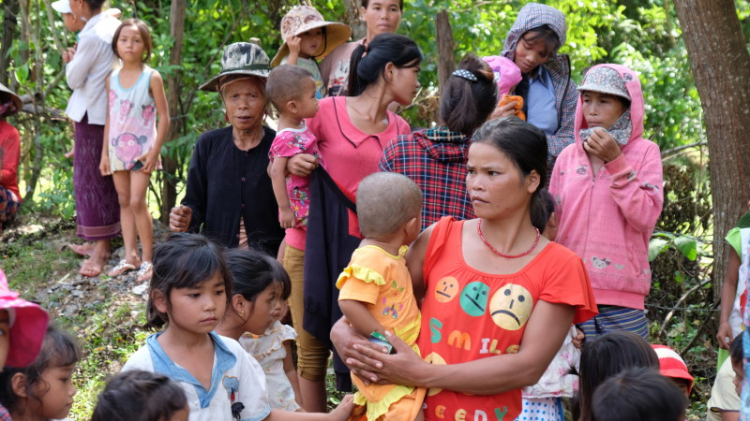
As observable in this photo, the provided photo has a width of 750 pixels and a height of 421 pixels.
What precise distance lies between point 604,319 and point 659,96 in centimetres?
639

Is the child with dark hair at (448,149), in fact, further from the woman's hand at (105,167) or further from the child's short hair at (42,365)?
the woman's hand at (105,167)

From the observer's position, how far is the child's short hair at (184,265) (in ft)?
9.75

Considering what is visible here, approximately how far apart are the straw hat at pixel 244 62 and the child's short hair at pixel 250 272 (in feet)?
4.80

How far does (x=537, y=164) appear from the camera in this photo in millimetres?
2869

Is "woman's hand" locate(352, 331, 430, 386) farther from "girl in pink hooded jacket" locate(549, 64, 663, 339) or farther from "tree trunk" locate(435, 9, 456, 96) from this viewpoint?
"tree trunk" locate(435, 9, 456, 96)

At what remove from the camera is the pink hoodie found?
12.4 feet

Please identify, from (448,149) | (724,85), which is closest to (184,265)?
(448,149)

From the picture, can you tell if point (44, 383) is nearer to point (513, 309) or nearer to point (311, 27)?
point (513, 309)

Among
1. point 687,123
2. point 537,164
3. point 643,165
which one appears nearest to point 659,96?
point 687,123

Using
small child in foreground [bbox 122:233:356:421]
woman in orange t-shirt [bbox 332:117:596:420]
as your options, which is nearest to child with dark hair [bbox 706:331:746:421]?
woman in orange t-shirt [bbox 332:117:596:420]

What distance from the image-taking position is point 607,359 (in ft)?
10.3

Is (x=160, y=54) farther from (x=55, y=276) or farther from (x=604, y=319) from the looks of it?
(x=604, y=319)

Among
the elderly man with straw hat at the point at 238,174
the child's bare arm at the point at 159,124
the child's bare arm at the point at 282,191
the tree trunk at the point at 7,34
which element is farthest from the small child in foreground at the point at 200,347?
the tree trunk at the point at 7,34

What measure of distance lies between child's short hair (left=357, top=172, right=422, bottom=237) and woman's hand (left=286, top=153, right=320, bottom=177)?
3.25 ft
